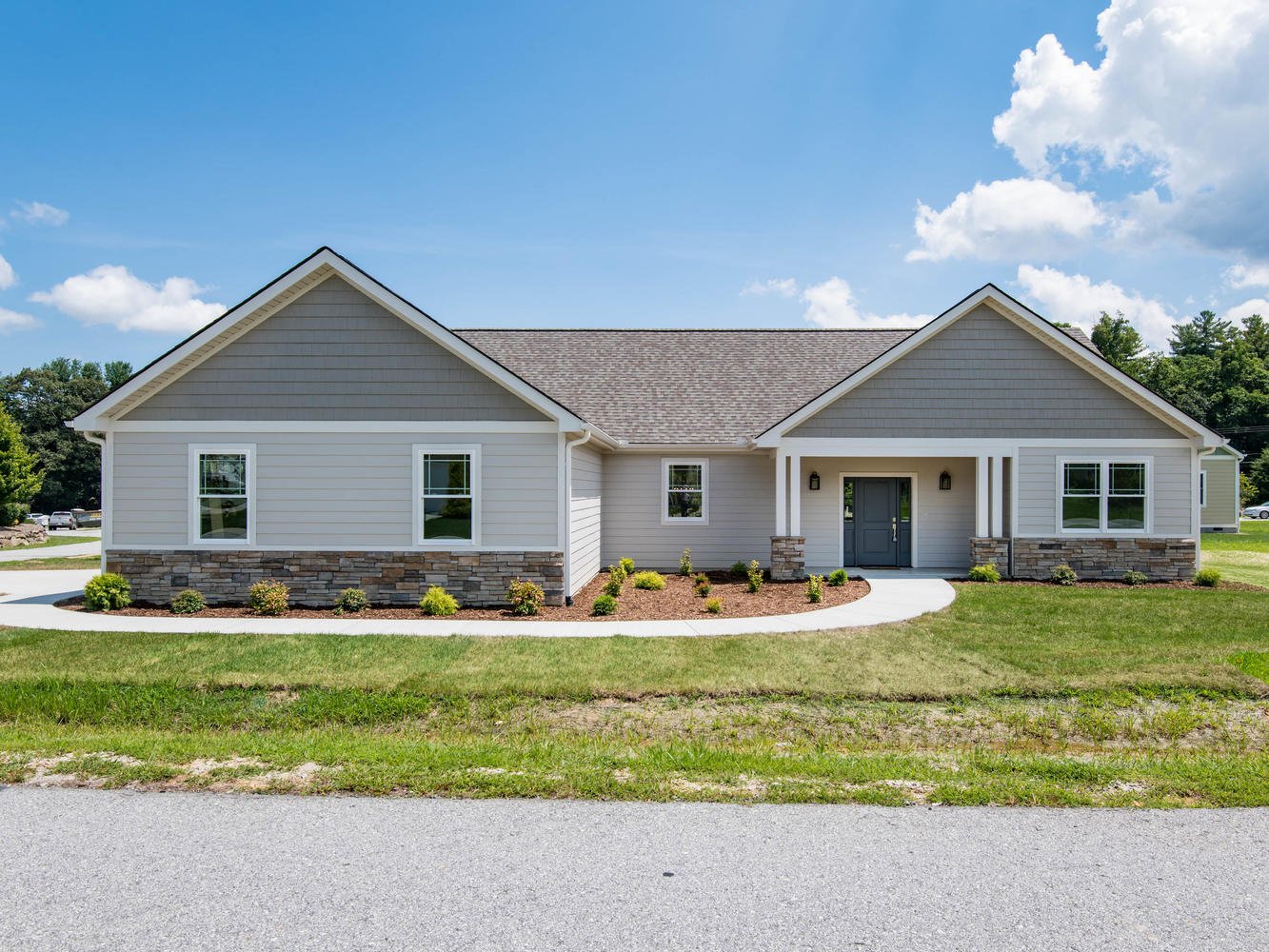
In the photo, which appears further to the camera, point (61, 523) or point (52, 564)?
point (61, 523)

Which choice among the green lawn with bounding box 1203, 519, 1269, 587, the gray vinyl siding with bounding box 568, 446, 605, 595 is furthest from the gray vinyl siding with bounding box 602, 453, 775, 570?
the green lawn with bounding box 1203, 519, 1269, 587

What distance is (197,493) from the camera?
12.5 meters

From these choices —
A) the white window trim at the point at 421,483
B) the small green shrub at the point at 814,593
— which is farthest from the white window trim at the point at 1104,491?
the white window trim at the point at 421,483

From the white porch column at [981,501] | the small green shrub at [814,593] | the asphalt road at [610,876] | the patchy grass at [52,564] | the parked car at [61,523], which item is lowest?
the parked car at [61,523]

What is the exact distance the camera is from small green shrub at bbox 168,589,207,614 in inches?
463

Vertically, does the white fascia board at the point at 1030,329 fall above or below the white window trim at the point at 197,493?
above

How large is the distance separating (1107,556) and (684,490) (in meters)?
8.70

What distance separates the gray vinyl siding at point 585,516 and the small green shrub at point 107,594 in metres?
7.26

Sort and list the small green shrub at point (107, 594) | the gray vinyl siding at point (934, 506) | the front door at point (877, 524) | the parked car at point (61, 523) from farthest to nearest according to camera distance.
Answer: the parked car at point (61, 523) → the front door at point (877, 524) → the gray vinyl siding at point (934, 506) → the small green shrub at point (107, 594)

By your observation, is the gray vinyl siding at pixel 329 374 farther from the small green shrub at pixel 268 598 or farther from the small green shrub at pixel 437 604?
the small green shrub at pixel 437 604

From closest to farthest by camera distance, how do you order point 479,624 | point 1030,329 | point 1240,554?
point 479,624
point 1030,329
point 1240,554

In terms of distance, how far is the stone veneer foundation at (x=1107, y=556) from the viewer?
1502 centimetres

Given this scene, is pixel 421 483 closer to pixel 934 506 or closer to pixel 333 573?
pixel 333 573

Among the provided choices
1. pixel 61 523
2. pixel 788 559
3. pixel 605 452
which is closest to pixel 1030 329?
pixel 788 559
